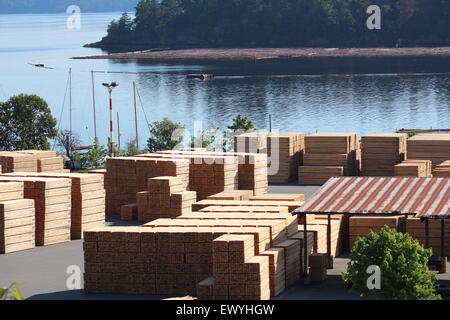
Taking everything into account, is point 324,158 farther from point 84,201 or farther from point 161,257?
point 161,257

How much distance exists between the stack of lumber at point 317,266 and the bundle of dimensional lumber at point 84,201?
8852 mm

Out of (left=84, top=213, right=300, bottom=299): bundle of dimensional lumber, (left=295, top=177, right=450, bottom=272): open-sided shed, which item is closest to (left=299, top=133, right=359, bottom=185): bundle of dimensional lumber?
(left=295, top=177, right=450, bottom=272): open-sided shed

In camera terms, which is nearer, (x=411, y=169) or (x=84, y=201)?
(x=84, y=201)

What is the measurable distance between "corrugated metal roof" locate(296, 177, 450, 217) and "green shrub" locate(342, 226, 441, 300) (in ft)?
7.98

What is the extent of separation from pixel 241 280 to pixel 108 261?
3.65m

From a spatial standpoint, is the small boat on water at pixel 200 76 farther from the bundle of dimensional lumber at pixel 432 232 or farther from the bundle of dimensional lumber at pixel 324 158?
the bundle of dimensional lumber at pixel 432 232

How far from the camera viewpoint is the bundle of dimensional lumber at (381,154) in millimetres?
43406

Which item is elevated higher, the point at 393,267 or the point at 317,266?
the point at 393,267

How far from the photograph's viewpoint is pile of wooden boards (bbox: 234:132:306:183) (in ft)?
142

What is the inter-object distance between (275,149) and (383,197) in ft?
50.7

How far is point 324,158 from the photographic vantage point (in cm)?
4334

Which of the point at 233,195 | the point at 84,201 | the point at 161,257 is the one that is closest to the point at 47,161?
the point at 84,201

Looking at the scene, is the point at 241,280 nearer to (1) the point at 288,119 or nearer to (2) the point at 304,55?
(1) the point at 288,119

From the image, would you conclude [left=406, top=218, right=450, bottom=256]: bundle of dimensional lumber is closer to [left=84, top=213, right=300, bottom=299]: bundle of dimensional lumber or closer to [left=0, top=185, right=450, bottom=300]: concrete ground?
[left=0, top=185, right=450, bottom=300]: concrete ground
